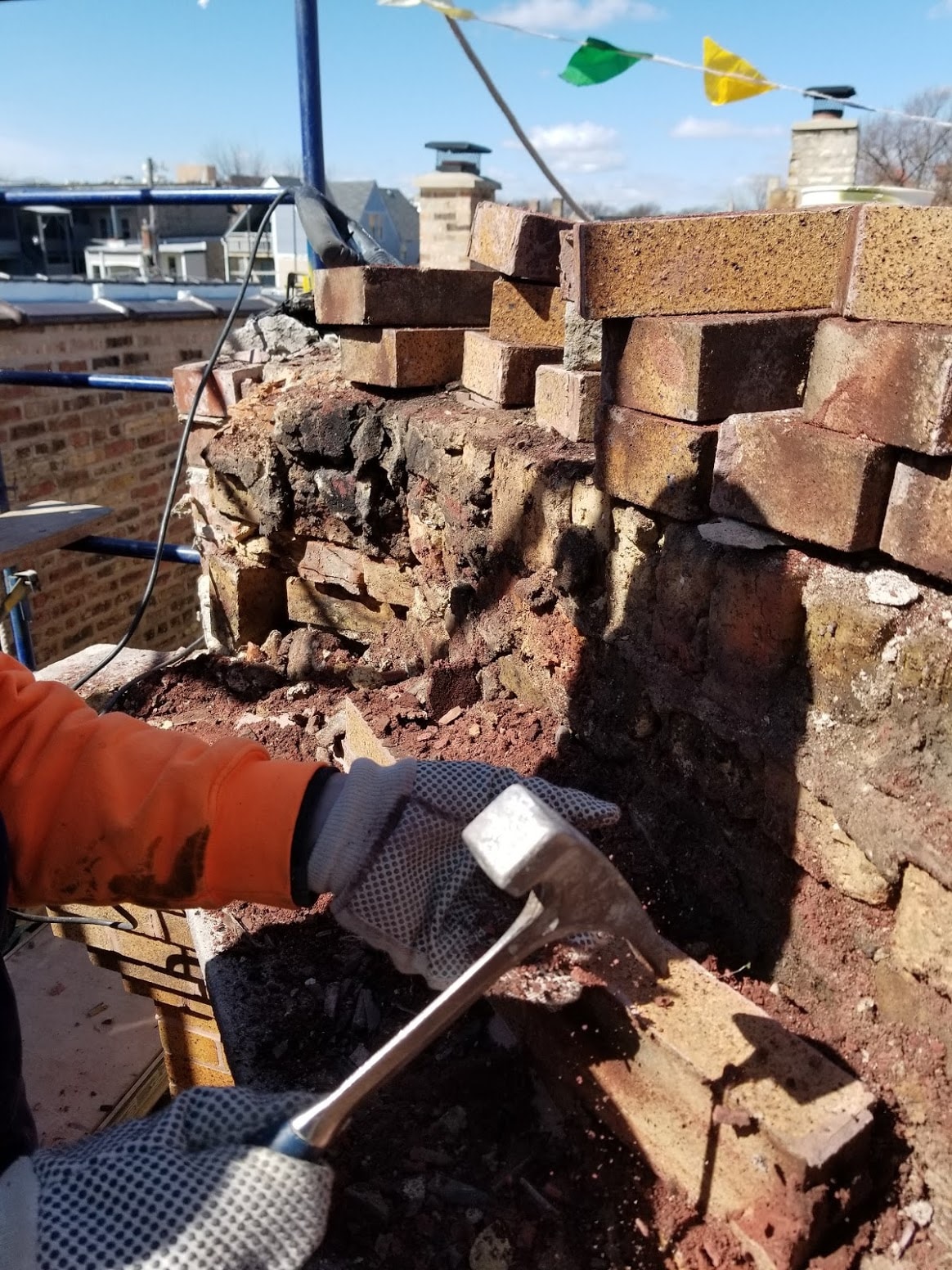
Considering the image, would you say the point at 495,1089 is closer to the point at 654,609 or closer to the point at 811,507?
the point at 654,609

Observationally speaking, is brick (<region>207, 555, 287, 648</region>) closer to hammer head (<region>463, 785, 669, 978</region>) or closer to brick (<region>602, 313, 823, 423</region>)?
brick (<region>602, 313, 823, 423</region>)

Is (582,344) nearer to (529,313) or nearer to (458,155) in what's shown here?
(529,313)

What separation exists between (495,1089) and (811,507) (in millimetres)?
1295

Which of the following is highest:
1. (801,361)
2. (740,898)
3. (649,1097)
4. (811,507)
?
(801,361)

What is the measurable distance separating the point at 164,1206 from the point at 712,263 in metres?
1.90

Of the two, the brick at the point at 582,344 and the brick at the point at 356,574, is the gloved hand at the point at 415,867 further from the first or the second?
the brick at the point at 356,574

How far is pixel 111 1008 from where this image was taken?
15.9ft

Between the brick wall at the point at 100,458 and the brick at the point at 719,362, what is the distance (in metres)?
5.32

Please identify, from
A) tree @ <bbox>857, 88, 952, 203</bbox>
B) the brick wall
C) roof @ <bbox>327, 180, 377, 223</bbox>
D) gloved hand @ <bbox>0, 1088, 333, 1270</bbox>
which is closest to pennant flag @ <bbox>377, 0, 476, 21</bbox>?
gloved hand @ <bbox>0, 1088, 333, 1270</bbox>

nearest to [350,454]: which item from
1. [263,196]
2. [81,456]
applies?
[263,196]

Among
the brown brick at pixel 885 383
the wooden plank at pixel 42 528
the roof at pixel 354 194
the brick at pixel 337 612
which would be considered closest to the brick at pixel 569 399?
the brown brick at pixel 885 383

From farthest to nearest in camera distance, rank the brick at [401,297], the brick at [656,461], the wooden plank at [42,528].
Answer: the wooden plank at [42,528] → the brick at [401,297] → the brick at [656,461]

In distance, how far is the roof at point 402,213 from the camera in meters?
32.2

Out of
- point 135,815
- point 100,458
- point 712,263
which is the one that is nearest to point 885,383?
point 712,263
